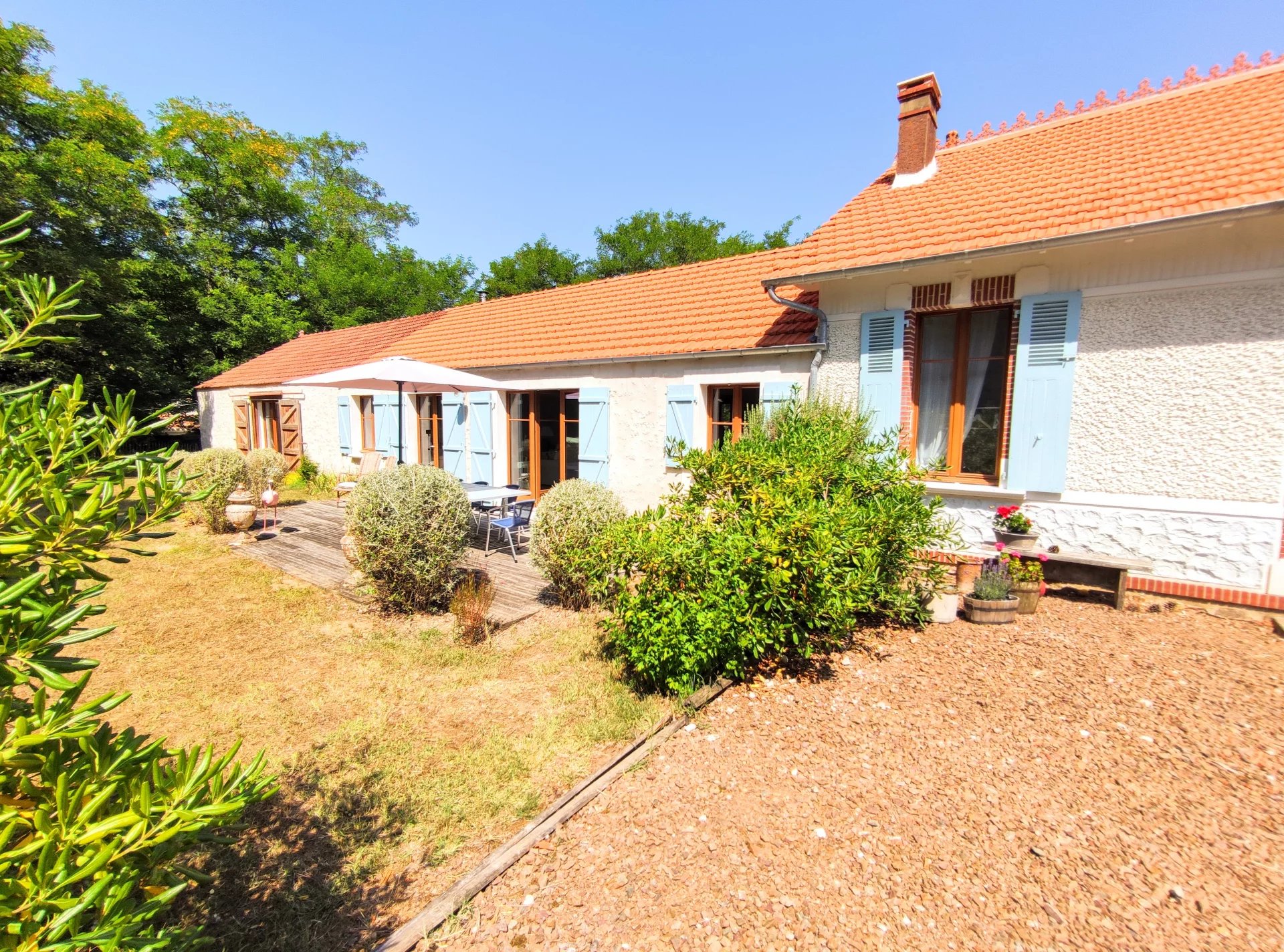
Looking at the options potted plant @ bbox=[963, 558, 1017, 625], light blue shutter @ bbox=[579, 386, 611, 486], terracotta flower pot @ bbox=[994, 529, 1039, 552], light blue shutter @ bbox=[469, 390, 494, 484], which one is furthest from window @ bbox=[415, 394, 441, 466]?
terracotta flower pot @ bbox=[994, 529, 1039, 552]

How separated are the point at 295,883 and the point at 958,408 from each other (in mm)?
7050

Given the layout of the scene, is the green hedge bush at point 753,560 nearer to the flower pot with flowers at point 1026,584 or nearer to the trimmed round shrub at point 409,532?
the flower pot with flowers at point 1026,584

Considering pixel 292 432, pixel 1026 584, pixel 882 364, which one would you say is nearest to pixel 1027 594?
pixel 1026 584

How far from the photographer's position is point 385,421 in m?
12.6

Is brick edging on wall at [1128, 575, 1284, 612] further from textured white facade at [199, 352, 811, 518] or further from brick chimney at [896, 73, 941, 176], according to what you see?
brick chimney at [896, 73, 941, 176]

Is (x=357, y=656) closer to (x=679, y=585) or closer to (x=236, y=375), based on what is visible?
(x=679, y=585)

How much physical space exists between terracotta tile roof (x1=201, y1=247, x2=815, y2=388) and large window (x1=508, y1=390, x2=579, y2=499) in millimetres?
833

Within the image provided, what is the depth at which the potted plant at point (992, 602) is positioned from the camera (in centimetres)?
512

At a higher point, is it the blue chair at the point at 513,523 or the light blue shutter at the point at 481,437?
the light blue shutter at the point at 481,437

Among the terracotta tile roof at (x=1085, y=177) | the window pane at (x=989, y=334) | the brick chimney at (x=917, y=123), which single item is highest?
the brick chimney at (x=917, y=123)

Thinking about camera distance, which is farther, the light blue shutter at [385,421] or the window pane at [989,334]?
the light blue shutter at [385,421]

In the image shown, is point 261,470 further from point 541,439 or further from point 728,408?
point 728,408

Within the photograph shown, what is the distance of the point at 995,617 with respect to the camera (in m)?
5.12

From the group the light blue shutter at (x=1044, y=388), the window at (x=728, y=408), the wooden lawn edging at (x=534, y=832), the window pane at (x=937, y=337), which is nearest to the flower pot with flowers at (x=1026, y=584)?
the light blue shutter at (x=1044, y=388)
